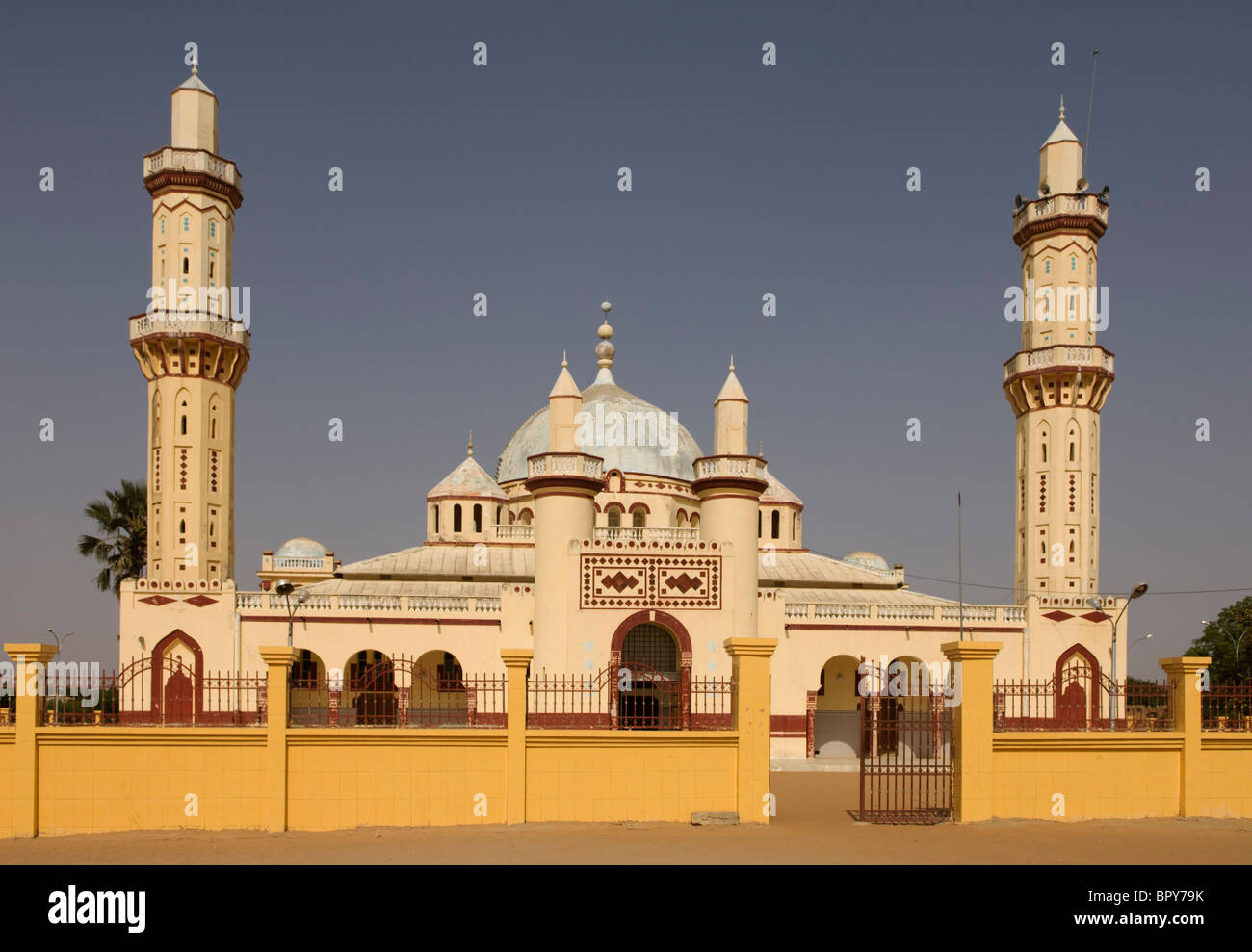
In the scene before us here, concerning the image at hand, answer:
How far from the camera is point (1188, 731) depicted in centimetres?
2039

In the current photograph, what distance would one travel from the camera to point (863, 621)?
36.9 m

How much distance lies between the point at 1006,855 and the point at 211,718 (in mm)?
23197

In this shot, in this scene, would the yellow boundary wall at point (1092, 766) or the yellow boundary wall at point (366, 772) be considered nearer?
the yellow boundary wall at point (366, 772)

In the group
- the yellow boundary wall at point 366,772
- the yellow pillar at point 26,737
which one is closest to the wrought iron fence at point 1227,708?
the yellow boundary wall at point 366,772

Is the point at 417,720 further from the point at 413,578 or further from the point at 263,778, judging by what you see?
the point at 413,578

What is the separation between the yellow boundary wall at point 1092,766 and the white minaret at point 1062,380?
1700 cm

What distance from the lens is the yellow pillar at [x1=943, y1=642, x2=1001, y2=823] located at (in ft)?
64.2

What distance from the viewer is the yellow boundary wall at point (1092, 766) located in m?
19.6

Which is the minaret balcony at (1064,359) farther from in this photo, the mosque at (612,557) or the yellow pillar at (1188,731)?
the yellow pillar at (1188,731)

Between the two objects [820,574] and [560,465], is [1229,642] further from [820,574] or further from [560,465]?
[560,465]

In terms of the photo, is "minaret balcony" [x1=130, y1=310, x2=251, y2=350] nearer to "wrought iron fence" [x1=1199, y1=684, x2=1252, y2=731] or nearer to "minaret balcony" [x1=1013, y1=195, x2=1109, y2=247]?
"minaret balcony" [x1=1013, y1=195, x2=1109, y2=247]

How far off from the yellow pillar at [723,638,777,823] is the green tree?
1732 inches

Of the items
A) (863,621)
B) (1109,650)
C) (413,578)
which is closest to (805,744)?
(863,621)

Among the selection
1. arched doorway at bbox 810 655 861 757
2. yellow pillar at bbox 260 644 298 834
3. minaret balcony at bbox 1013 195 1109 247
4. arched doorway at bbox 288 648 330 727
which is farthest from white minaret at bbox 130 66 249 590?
minaret balcony at bbox 1013 195 1109 247
